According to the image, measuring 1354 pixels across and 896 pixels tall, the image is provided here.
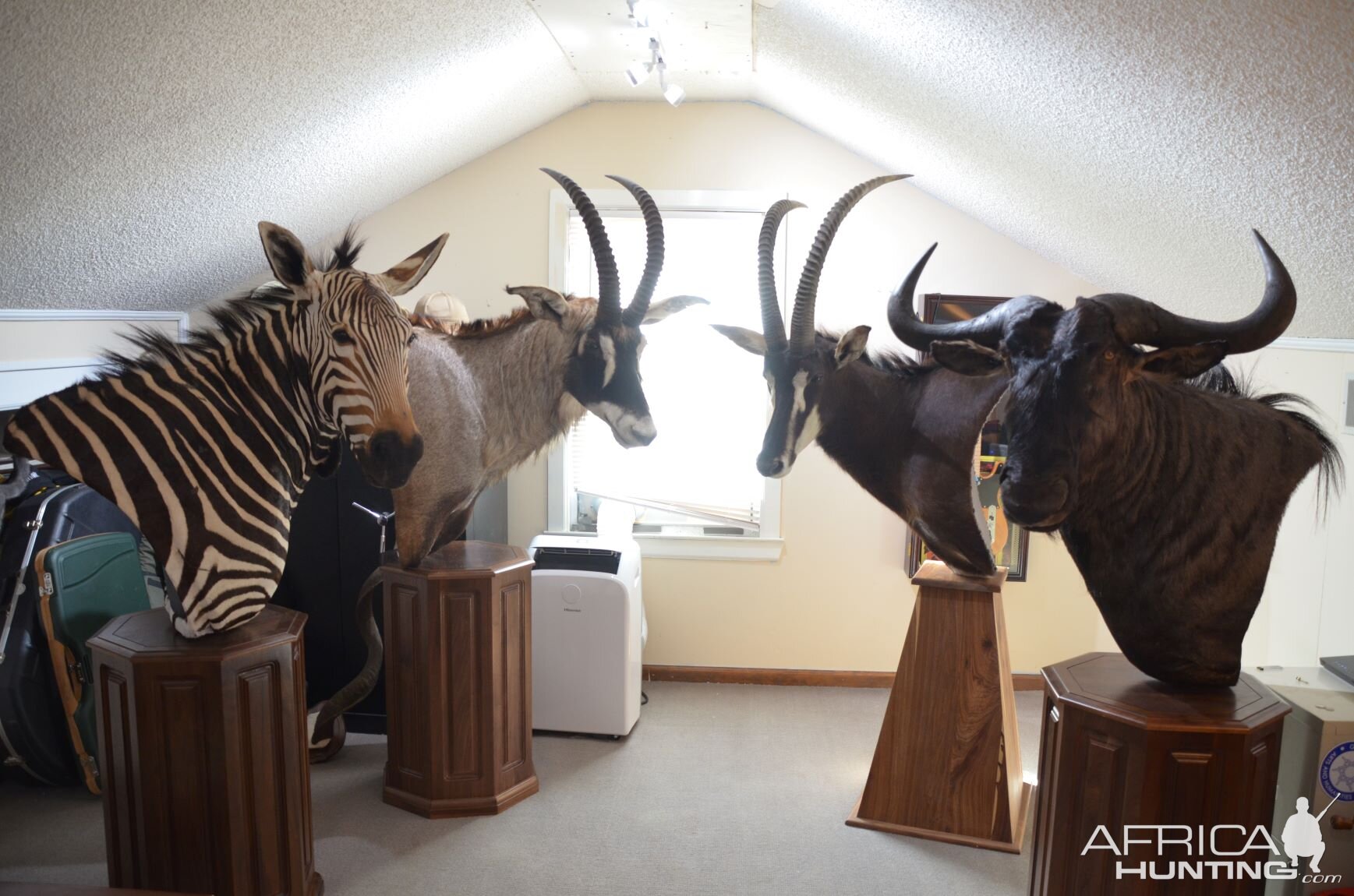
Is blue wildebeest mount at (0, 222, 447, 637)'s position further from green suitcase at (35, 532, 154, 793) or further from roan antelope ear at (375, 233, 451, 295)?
green suitcase at (35, 532, 154, 793)

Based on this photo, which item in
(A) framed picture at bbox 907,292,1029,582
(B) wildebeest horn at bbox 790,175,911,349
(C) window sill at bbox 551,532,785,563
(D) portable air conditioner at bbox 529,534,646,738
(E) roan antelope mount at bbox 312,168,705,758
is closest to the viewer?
(B) wildebeest horn at bbox 790,175,911,349

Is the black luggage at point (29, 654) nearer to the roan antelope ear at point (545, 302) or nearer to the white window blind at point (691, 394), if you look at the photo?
the roan antelope ear at point (545, 302)

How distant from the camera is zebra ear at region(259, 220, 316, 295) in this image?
207cm

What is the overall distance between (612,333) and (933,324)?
1.03 m

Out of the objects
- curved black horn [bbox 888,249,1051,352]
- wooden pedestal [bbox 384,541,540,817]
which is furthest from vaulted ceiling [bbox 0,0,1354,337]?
wooden pedestal [bbox 384,541,540,817]

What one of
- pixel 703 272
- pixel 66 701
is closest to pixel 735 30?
pixel 703 272

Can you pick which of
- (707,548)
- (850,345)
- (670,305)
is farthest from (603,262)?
(707,548)

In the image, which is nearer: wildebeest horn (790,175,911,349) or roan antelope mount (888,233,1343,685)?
roan antelope mount (888,233,1343,685)

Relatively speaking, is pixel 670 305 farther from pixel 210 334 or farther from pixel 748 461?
pixel 748 461

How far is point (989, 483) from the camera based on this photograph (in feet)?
13.4

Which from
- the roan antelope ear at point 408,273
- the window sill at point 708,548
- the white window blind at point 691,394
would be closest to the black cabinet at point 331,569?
the white window blind at point 691,394

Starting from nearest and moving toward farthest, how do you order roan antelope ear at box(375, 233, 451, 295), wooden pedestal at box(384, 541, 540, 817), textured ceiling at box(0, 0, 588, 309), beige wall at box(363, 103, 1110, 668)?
textured ceiling at box(0, 0, 588, 309) < roan antelope ear at box(375, 233, 451, 295) < wooden pedestal at box(384, 541, 540, 817) < beige wall at box(363, 103, 1110, 668)

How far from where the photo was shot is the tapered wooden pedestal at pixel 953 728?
2.88 m

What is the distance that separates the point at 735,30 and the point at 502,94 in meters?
0.98
